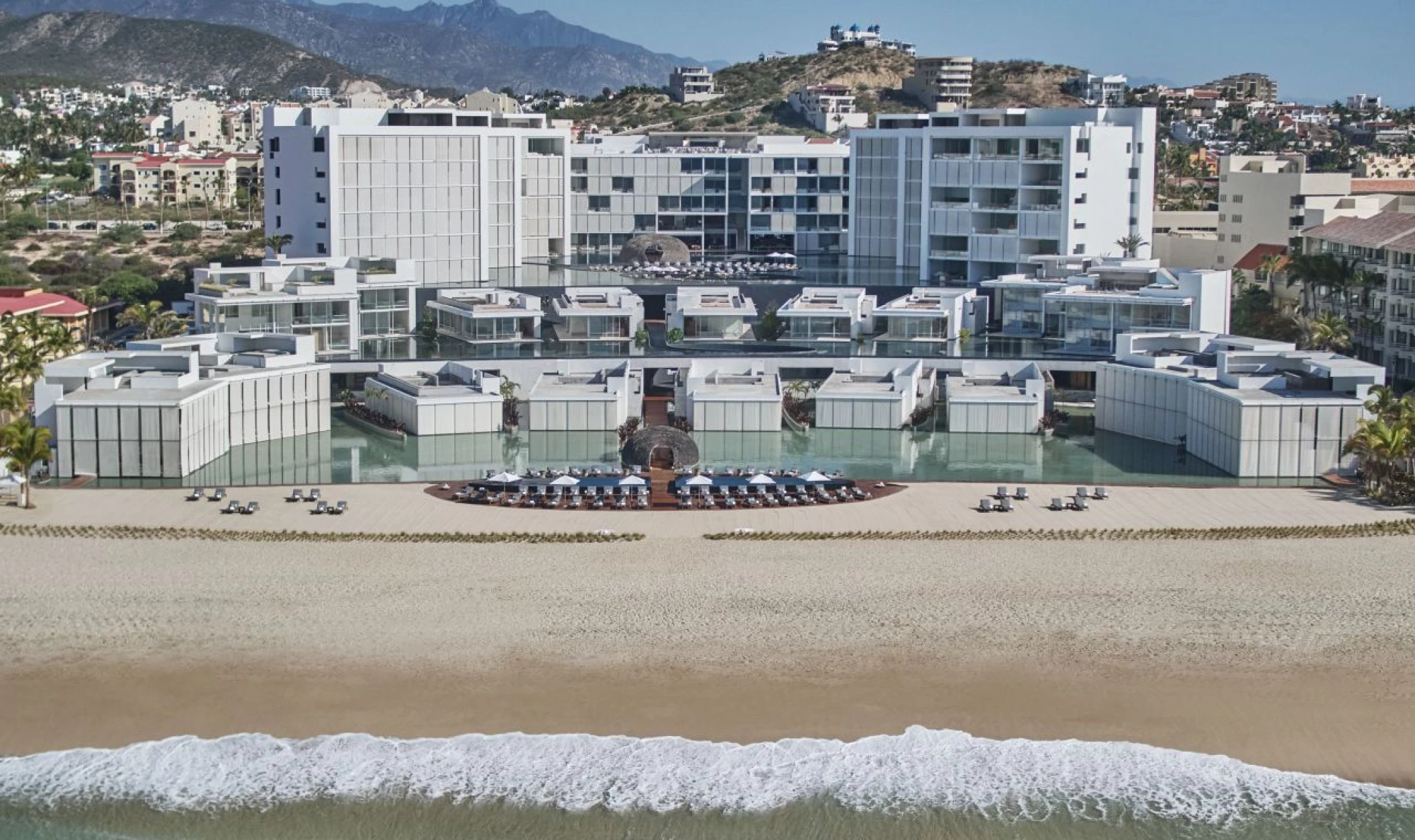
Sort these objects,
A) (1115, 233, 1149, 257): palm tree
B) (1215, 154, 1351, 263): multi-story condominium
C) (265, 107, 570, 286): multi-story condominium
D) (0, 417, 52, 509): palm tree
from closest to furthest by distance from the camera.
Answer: (0, 417, 52, 509): palm tree
(265, 107, 570, 286): multi-story condominium
(1115, 233, 1149, 257): palm tree
(1215, 154, 1351, 263): multi-story condominium

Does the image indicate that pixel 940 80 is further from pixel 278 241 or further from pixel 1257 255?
pixel 278 241

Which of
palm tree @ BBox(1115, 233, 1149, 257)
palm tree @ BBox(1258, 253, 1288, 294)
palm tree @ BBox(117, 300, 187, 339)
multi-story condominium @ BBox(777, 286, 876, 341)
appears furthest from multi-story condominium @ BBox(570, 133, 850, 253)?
palm tree @ BBox(117, 300, 187, 339)

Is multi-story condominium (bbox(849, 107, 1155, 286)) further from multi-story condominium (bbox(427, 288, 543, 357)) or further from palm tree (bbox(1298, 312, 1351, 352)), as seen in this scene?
multi-story condominium (bbox(427, 288, 543, 357))

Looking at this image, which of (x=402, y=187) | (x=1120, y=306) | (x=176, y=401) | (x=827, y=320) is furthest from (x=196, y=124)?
(x=176, y=401)

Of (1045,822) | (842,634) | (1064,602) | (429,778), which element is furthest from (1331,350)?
(429,778)

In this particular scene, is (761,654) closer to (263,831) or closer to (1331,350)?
(263,831)

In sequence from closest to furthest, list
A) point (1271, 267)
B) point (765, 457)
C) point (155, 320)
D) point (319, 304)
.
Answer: point (765, 457) → point (319, 304) → point (155, 320) → point (1271, 267)

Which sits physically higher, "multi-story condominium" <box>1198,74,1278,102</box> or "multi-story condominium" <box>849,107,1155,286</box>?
"multi-story condominium" <box>1198,74,1278,102</box>
